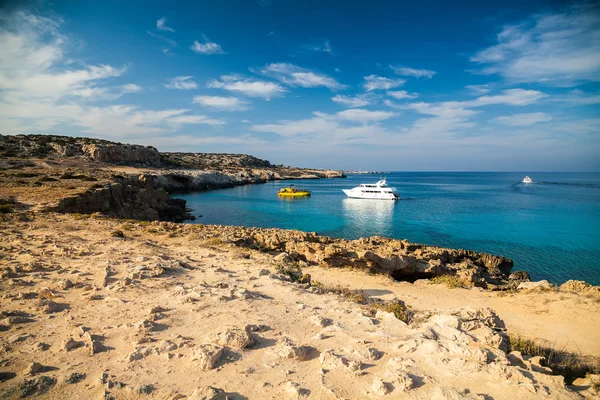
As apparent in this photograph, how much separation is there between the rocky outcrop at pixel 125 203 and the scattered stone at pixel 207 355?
18.1 metres

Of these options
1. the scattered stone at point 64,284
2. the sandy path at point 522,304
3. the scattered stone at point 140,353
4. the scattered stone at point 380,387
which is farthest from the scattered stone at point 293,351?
the scattered stone at point 64,284

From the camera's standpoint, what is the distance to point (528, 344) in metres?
5.37

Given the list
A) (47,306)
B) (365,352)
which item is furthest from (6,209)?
(365,352)

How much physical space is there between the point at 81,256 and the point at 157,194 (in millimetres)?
28882

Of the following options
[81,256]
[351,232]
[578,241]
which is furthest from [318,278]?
[578,241]

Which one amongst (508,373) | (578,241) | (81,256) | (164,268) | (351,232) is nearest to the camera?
(508,373)

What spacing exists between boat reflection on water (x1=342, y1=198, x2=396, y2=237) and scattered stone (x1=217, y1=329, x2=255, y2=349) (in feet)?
80.3

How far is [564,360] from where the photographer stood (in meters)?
5.00

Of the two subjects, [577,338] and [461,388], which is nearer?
[461,388]

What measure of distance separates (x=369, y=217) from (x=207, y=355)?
36014 millimetres

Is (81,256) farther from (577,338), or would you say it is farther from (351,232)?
(351,232)

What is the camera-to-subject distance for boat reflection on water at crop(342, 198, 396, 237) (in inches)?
1177

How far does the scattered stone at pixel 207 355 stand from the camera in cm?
385

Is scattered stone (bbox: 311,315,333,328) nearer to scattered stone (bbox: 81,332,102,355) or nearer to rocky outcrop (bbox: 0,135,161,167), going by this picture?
scattered stone (bbox: 81,332,102,355)
